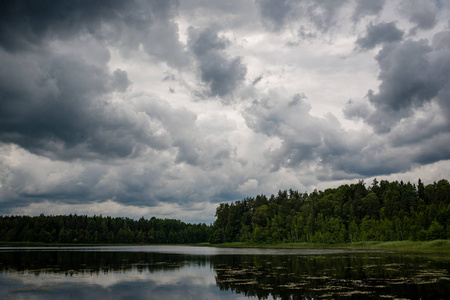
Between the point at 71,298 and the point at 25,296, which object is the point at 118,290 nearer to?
the point at 71,298

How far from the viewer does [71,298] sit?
32.8m

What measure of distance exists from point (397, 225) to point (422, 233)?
1603 centimetres

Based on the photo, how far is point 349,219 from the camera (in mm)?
175250

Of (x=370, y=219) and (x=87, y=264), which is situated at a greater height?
(x=370, y=219)

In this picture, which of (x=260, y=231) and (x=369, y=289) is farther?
(x=260, y=231)

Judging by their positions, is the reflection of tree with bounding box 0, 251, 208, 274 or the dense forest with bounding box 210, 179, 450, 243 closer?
the reflection of tree with bounding box 0, 251, 208, 274

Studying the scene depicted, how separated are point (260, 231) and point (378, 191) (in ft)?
247

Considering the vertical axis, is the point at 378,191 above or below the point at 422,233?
above

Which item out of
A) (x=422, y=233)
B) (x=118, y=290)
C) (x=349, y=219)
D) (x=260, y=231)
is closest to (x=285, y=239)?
(x=260, y=231)

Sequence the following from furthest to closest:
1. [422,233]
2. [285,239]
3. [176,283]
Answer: [285,239], [422,233], [176,283]

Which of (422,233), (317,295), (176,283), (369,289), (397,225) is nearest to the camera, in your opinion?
(317,295)

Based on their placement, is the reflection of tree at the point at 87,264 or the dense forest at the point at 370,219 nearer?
the reflection of tree at the point at 87,264

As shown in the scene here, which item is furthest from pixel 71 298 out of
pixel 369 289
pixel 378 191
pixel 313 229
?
pixel 378 191

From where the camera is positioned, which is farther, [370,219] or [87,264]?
[370,219]
